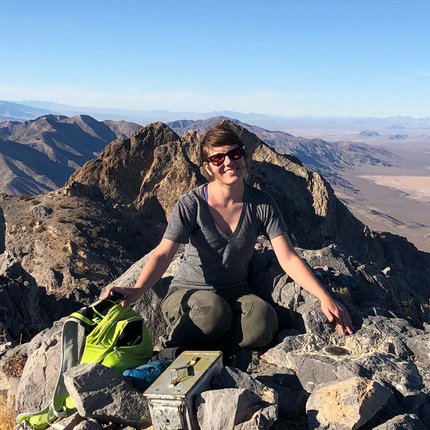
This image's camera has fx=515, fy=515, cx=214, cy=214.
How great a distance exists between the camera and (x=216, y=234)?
5.11 metres

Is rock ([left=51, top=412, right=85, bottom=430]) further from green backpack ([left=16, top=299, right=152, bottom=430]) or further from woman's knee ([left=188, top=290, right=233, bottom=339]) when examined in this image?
woman's knee ([left=188, top=290, right=233, bottom=339])

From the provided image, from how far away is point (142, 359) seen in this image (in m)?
4.58

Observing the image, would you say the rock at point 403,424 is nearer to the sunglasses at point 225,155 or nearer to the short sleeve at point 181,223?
the short sleeve at point 181,223

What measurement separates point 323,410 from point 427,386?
4.06ft

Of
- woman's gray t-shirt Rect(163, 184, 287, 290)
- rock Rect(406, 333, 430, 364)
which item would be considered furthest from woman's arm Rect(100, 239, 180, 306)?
rock Rect(406, 333, 430, 364)

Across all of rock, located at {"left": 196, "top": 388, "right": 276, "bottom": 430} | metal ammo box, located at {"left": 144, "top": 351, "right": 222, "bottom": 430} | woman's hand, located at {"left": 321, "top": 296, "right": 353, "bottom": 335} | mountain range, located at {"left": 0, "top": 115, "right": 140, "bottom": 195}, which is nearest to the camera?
rock, located at {"left": 196, "top": 388, "right": 276, "bottom": 430}

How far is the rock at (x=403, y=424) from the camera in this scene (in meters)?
3.62

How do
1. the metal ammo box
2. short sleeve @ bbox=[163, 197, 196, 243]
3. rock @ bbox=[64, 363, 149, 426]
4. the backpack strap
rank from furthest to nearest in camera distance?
short sleeve @ bbox=[163, 197, 196, 243], the backpack strap, rock @ bbox=[64, 363, 149, 426], the metal ammo box

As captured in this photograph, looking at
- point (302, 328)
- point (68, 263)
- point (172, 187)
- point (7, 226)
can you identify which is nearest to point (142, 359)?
point (302, 328)

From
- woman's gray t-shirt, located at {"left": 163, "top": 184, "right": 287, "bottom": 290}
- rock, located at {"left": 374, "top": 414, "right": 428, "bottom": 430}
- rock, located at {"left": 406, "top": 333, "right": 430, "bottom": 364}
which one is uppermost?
woman's gray t-shirt, located at {"left": 163, "top": 184, "right": 287, "bottom": 290}

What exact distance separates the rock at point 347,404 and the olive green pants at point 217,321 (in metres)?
1.22

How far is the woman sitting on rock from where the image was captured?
195 inches

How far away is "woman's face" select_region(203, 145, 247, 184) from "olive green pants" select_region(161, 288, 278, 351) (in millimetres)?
1137

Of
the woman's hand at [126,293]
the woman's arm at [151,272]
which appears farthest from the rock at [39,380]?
the woman's hand at [126,293]
